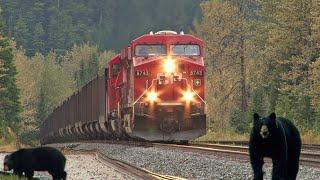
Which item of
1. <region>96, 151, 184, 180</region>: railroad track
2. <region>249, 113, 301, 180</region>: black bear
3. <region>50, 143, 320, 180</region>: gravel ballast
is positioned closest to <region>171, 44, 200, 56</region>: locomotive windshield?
<region>50, 143, 320, 180</region>: gravel ballast

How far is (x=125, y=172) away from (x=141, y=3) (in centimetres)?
9427

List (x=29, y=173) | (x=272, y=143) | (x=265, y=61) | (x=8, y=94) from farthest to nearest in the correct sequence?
(x=8, y=94), (x=265, y=61), (x=29, y=173), (x=272, y=143)

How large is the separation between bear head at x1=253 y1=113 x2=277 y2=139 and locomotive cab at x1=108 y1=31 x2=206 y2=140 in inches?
700

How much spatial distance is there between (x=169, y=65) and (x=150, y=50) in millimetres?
1055

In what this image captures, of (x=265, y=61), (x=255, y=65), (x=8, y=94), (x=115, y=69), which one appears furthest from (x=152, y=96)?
(x=8, y=94)

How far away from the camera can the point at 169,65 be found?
26672mm

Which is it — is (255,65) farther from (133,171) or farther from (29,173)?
(29,173)

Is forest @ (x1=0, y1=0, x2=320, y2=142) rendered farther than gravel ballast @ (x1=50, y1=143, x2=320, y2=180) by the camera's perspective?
Yes

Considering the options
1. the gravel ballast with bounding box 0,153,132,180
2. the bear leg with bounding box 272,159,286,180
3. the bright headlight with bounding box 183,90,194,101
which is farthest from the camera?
the bright headlight with bounding box 183,90,194,101

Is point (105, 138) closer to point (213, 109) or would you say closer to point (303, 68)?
point (303, 68)

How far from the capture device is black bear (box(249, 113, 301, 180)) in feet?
26.1

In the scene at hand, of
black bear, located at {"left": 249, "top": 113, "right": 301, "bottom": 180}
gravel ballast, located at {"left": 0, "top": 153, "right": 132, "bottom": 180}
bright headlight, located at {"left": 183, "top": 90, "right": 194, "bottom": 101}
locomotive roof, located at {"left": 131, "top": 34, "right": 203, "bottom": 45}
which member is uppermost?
locomotive roof, located at {"left": 131, "top": 34, "right": 203, "bottom": 45}

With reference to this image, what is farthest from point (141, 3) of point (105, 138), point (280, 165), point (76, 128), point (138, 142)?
point (280, 165)

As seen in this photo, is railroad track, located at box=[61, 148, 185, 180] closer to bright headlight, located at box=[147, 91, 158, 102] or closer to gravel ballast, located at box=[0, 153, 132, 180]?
gravel ballast, located at box=[0, 153, 132, 180]
